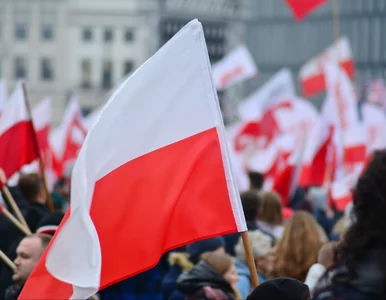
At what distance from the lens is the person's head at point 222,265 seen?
205 inches

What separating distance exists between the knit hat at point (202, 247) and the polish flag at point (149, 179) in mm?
1855

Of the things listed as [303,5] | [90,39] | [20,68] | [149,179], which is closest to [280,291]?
[149,179]

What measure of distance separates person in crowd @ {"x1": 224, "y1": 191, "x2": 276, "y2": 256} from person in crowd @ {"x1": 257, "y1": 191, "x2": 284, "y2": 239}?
0.19 meters

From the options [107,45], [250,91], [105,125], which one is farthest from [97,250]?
[250,91]

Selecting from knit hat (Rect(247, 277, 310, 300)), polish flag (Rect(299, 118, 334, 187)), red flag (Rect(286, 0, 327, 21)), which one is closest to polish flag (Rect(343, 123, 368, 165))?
polish flag (Rect(299, 118, 334, 187))

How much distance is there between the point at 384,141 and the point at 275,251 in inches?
270

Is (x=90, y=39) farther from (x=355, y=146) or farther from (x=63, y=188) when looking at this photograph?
(x=63, y=188)

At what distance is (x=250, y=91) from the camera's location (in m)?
67.0

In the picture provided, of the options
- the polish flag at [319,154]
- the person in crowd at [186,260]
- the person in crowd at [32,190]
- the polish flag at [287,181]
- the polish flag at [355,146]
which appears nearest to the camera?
the person in crowd at [186,260]

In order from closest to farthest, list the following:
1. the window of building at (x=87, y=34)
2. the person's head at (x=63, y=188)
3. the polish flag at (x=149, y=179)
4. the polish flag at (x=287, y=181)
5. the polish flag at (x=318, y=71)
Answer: the polish flag at (x=149, y=179)
the polish flag at (x=287, y=181)
the person's head at (x=63, y=188)
the polish flag at (x=318, y=71)
the window of building at (x=87, y=34)

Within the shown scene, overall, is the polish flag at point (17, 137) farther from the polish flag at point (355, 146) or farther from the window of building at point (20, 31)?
the window of building at point (20, 31)

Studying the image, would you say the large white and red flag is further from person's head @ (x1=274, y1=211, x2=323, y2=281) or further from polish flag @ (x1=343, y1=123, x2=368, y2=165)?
person's head @ (x1=274, y1=211, x2=323, y2=281)

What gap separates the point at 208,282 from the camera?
5000 millimetres

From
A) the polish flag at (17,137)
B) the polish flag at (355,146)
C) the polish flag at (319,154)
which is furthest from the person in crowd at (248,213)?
the polish flag at (355,146)
